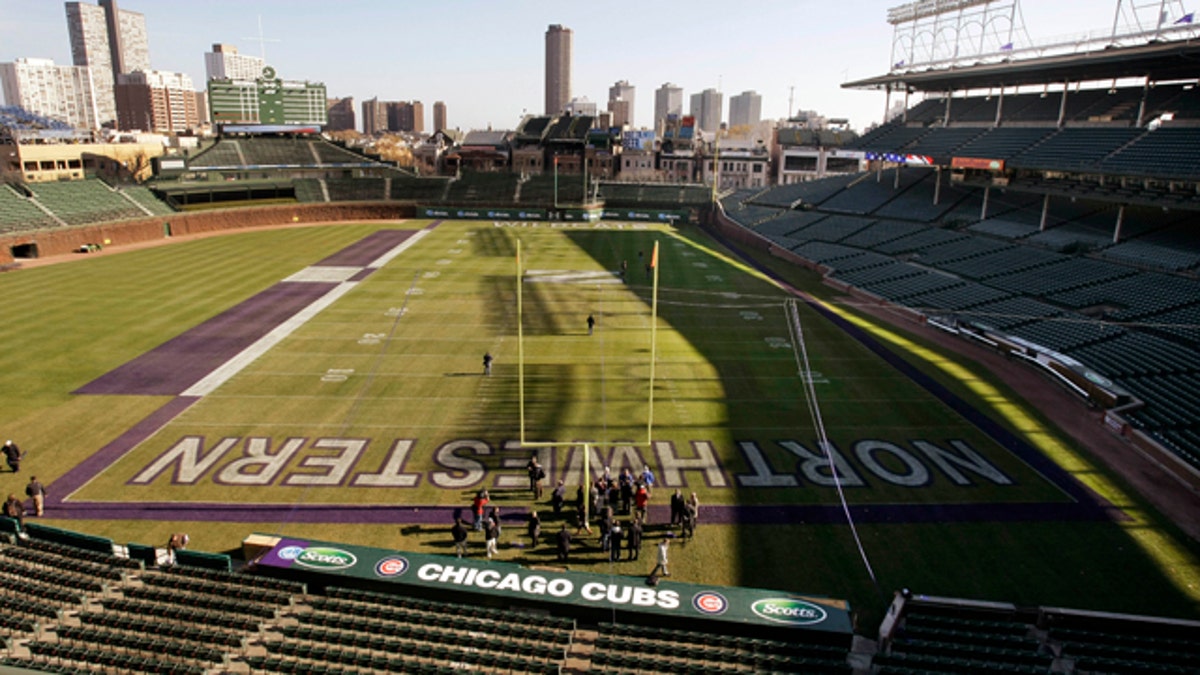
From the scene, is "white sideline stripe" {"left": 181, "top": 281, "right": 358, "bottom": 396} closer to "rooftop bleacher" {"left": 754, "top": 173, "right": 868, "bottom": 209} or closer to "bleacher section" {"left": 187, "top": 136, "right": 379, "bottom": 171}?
"bleacher section" {"left": 187, "top": 136, "right": 379, "bottom": 171}

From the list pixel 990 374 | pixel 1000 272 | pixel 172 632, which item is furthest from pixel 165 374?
pixel 1000 272

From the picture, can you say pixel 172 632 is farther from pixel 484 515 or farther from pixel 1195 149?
pixel 1195 149

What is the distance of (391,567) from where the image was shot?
14.9 m

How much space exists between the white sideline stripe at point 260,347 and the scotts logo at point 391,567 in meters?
15.6

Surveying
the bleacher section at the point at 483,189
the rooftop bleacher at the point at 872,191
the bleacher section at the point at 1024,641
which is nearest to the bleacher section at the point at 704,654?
the bleacher section at the point at 1024,641

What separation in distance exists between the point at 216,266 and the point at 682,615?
162 ft

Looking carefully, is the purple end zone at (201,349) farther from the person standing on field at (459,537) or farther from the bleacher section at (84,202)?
the bleacher section at (84,202)

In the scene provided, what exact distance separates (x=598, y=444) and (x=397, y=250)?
43.0m

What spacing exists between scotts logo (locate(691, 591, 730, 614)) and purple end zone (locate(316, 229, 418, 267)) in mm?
44782

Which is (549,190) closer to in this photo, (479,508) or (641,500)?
(641,500)

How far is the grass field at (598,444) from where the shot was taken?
1683 centimetres

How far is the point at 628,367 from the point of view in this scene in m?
30.2

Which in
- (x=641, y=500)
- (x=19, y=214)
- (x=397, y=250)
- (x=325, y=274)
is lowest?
(x=641, y=500)

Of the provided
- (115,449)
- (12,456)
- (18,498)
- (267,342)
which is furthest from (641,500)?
(267,342)
